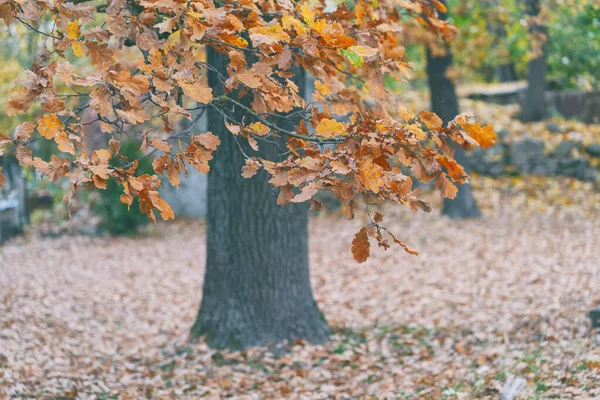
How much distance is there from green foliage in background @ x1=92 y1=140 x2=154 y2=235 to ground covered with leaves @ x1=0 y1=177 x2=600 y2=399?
0.34 m

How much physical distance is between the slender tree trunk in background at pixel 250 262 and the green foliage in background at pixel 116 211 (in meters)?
5.66

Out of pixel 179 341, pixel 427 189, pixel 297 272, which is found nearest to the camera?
pixel 297 272

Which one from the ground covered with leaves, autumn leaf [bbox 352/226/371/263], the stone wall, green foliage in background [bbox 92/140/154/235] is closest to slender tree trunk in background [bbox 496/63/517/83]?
the stone wall

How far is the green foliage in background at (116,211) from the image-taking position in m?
10.5

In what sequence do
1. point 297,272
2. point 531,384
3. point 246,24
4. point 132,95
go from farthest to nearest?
1. point 297,272
2. point 531,384
3. point 246,24
4. point 132,95

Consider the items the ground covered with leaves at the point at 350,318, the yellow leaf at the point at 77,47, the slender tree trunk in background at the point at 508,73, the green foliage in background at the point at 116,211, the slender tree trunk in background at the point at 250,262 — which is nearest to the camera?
the yellow leaf at the point at 77,47

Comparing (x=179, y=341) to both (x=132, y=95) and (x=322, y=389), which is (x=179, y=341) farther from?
(x=132, y=95)

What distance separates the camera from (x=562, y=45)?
13156 mm

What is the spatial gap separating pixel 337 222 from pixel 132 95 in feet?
28.3

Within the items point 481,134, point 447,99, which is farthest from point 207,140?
point 447,99

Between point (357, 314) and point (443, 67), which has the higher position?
point (443, 67)

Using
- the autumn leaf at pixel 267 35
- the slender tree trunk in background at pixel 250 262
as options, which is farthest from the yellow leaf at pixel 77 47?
the slender tree trunk in background at pixel 250 262

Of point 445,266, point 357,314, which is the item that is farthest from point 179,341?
point 445,266

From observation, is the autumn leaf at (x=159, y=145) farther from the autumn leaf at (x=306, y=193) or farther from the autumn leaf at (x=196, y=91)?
the autumn leaf at (x=306, y=193)
